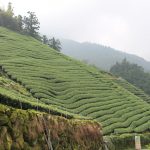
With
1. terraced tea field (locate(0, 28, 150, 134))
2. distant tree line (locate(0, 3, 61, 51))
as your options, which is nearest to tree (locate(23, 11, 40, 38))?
distant tree line (locate(0, 3, 61, 51))

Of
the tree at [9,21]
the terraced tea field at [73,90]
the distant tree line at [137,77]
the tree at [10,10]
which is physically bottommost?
the distant tree line at [137,77]

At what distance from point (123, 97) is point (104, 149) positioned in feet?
98.0

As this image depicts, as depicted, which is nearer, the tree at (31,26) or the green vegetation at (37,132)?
the green vegetation at (37,132)

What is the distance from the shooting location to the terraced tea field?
4091 centimetres

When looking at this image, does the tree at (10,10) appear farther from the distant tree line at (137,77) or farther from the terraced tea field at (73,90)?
the distant tree line at (137,77)

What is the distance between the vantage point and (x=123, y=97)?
53.5 metres

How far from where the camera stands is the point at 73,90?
159 ft

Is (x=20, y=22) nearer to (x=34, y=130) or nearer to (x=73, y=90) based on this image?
(x=73, y=90)

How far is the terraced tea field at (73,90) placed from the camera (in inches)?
1610

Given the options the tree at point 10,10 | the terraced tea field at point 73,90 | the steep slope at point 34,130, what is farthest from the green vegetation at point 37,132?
the tree at point 10,10

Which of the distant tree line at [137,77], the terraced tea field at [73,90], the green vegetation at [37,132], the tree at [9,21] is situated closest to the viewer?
the green vegetation at [37,132]

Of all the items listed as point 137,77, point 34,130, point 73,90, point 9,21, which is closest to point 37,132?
point 34,130

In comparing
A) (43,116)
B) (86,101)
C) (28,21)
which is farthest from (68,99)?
(28,21)

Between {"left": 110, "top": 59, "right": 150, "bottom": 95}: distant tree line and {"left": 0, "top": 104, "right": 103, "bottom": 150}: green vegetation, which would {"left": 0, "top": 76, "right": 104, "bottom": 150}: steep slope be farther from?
{"left": 110, "top": 59, "right": 150, "bottom": 95}: distant tree line
